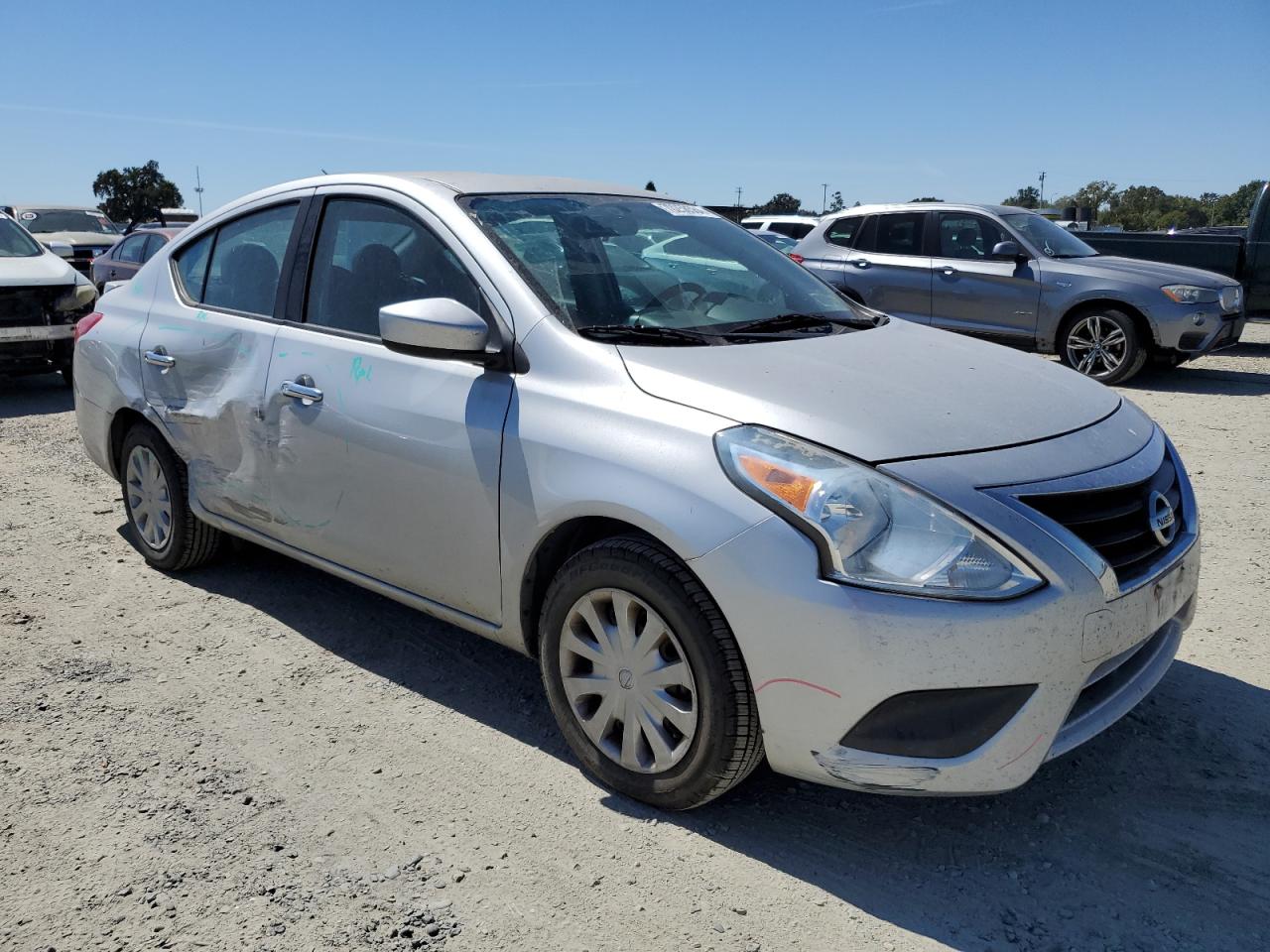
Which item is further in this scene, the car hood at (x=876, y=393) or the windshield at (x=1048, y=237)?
the windshield at (x=1048, y=237)

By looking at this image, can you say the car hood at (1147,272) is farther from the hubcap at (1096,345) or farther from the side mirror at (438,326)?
the side mirror at (438,326)

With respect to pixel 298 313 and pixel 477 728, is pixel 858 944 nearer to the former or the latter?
pixel 477 728

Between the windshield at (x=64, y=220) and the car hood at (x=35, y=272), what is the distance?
12.0m

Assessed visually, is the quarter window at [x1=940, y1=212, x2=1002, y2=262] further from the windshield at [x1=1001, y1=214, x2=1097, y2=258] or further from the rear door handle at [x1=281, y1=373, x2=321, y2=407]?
the rear door handle at [x1=281, y1=373, x2=321, y2=407]

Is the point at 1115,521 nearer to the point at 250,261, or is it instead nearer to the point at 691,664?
the point at 691,664

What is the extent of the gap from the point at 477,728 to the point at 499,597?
53 centimetres

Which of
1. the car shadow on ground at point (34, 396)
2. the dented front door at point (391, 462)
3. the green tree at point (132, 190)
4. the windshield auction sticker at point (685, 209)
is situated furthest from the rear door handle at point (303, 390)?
the green tree at point (132, 190)

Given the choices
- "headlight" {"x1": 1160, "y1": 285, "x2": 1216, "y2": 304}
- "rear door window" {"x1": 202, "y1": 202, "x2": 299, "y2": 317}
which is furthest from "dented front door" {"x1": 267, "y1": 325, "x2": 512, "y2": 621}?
"headlight" {"x1": 1160, "y1": 285, "x2": 1216, "y2": 304}

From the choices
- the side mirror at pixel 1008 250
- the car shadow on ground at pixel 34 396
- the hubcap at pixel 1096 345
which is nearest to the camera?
the car shadow on ground at pixel 34 396

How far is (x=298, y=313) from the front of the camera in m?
3.88

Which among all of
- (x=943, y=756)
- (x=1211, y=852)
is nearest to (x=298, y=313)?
(x=943, y=756)

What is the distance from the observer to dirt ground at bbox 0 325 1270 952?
2502 mm

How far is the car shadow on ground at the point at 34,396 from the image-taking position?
9.20 metres

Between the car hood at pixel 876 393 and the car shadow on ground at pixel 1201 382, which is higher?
the car hood at pixel 876 393
